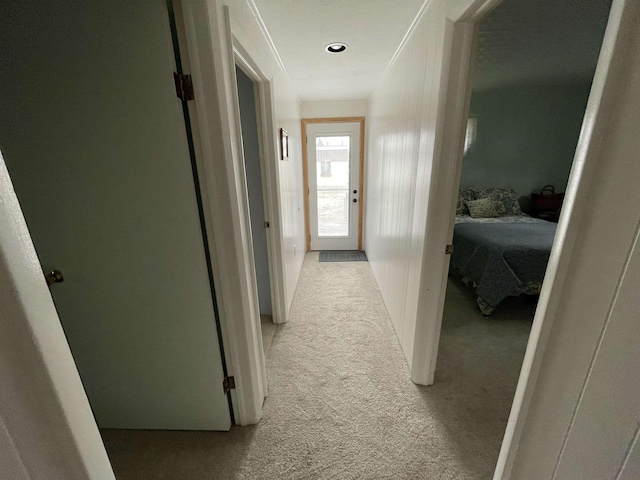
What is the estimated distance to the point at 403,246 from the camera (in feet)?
6.37

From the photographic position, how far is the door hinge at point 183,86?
3.03 ft

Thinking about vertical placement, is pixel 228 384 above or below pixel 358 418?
above

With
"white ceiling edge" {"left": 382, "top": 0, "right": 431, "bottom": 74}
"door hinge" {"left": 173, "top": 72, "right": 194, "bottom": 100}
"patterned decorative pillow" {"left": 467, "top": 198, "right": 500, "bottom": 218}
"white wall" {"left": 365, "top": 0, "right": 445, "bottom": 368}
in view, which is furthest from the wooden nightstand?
"door hinge" {"left": 173, "top": 72, "right": 194, "bottom": 100}

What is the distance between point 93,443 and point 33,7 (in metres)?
1.28

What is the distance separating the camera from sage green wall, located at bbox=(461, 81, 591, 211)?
3.77 metres

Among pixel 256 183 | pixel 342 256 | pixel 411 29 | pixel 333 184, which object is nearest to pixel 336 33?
pixel 411 29

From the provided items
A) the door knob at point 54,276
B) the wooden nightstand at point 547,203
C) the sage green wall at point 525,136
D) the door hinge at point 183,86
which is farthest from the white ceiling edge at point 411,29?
the wooden nightstand at point 547,203

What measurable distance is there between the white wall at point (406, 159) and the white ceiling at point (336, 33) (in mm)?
127

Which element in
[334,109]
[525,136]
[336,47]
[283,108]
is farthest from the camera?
[525,136]

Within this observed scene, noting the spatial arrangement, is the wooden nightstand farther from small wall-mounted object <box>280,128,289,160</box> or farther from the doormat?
small wall-mounted object <box>280,128,289,160</box>

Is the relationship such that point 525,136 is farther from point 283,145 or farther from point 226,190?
point 226,190

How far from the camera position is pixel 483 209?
3494mm

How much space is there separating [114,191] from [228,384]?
1044 mm

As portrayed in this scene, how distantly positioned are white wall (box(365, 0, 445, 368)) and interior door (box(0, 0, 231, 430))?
1171 millimetres
